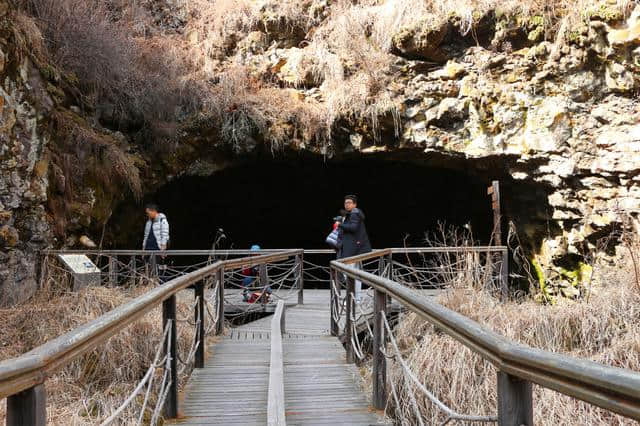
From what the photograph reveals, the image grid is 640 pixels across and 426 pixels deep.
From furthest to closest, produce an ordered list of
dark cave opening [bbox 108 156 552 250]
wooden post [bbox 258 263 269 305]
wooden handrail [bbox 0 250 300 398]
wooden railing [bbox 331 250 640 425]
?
Answer: 1. dark cave opening [bbox 108 156 552 250]
2. wooden post [bbox 258 263 269 305]
3. wooden handrail [bbox 0 250 300 398]
4. wooden railing [bbox 331 250 640 425]

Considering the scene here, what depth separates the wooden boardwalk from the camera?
3.24 metres

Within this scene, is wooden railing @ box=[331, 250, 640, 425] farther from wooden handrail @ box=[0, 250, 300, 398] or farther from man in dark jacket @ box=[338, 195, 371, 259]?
man in dark jacket @ box=[338, 195, 371, 259]

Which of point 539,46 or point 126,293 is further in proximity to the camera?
point 539,46

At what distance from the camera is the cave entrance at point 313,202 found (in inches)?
584

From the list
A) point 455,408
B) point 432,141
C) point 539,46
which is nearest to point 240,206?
point 432,141

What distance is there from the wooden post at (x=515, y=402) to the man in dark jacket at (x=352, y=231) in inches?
227

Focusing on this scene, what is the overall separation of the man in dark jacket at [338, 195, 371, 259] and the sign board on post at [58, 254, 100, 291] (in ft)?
11.1

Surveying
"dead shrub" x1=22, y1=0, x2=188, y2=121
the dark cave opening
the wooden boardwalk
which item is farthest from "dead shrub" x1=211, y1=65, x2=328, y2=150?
the wooden boardwalk

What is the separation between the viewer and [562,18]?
957 cm

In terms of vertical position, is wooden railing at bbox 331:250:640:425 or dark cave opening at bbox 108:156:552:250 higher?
dark cave opening at bbox 108:156:552:250

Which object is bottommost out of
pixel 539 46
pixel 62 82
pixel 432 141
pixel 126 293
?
pixel 126 293

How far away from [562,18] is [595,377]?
10.1 meters

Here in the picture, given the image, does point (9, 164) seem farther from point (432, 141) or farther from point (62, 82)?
point (432, 141)

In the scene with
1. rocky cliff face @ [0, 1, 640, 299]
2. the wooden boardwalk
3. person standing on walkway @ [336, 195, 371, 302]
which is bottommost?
the wooden boardwalk
